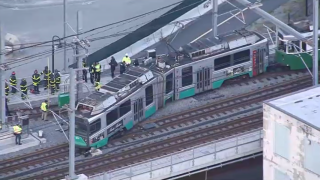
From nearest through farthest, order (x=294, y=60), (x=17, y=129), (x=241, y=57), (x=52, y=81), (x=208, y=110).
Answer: (x=17, y=129) → (x=208, y=110) → (x=52, y=81) → (x=241, y=57) → (x=294, y=60)

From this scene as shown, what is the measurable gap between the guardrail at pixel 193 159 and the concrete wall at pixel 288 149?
3721 millimetres

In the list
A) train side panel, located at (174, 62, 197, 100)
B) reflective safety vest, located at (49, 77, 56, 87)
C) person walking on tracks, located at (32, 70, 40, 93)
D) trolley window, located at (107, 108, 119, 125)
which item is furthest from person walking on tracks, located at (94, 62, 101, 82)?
trolley window, located at (107, 108, 119, 125)

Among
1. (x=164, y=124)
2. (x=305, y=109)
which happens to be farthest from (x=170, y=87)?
(x=305, y=109)

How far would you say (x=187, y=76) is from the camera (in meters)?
49.5

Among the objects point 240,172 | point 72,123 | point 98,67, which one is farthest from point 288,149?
point 98,67

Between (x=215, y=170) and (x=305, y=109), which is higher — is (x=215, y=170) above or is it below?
below

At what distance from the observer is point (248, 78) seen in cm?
5247

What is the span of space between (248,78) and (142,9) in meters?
12.5

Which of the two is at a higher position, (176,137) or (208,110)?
(208,110)

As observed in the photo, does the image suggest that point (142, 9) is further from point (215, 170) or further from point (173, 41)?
point (215, 170)

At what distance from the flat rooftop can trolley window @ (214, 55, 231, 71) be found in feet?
34.7

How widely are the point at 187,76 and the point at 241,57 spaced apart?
340 centimetres

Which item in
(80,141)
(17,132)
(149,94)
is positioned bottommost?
(80,141)

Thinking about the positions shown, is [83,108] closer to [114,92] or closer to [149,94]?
[114,92]
